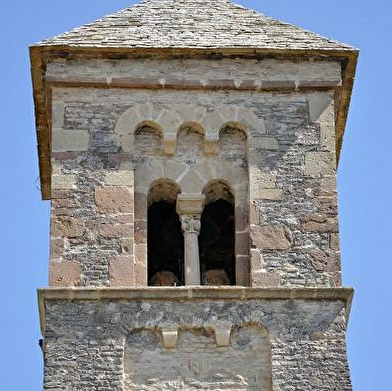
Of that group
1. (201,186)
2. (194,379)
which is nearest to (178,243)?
(201,186)

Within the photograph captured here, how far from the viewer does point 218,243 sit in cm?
2317

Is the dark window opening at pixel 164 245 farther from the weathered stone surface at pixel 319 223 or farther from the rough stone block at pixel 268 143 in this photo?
the weathered stone surface at pixel 319 223

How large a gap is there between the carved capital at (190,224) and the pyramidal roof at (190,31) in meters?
2.00

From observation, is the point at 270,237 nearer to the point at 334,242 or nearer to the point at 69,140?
the point at 334,242

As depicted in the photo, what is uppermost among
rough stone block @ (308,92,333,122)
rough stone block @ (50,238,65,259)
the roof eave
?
the roof eave

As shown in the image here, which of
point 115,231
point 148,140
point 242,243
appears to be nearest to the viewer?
point 115,231

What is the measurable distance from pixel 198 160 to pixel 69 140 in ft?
4.58

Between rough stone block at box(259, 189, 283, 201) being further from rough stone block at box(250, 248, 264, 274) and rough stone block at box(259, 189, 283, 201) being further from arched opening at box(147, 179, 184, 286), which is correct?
arched opening at box(147, 179, 184, 286)

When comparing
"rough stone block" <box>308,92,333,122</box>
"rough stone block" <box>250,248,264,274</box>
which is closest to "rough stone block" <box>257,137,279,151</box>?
"rough stone block" <box>308,92,333,122</box>

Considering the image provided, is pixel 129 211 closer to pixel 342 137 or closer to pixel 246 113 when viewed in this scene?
pixel 246 113

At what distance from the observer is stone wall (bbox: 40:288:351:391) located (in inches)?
824

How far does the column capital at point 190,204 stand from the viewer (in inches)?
877

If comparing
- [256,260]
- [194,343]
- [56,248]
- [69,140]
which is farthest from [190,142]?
→ [194,343]

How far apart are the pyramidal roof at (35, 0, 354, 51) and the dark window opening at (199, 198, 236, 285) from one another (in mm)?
1825
